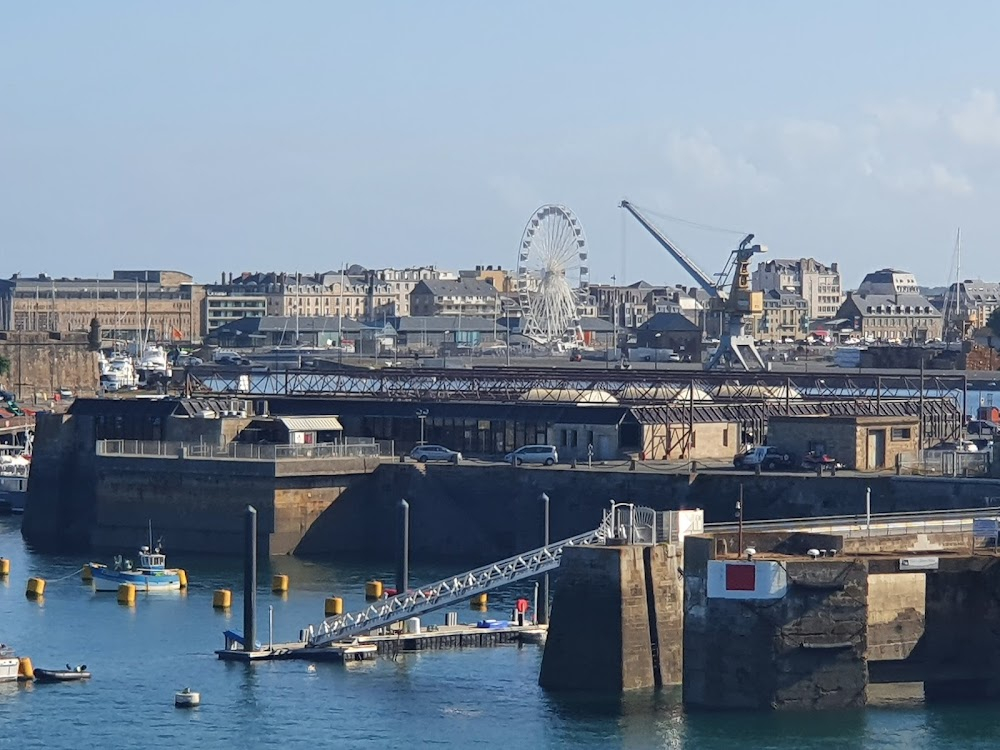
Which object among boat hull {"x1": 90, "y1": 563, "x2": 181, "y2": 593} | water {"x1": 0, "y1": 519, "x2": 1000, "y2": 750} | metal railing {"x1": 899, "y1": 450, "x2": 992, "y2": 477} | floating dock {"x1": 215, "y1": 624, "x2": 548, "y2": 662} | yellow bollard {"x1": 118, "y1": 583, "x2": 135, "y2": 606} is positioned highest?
metal railing {"x1": 899, "y1": 450, "x2": 992, "y2": 477}

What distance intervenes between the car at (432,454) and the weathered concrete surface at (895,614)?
30.5m

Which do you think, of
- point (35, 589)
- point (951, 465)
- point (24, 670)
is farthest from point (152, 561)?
point (951, 465)

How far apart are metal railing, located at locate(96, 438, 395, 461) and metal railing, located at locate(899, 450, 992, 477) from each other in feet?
57.7

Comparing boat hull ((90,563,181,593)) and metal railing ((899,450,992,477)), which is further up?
metal railing ((899,450,992,477))

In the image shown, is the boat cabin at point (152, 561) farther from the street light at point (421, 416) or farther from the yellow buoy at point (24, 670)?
the street light at point (421, 416)

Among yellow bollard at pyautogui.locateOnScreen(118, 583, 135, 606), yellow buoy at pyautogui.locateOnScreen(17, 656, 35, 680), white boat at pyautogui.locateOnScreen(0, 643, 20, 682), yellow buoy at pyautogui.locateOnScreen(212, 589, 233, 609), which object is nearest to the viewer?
white boat at pyautogui.locateOnScreen(0, 643, 20, 682)

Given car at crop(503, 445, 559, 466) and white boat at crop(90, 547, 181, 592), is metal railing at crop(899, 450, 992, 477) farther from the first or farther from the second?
white boat at crop(90, 547, 181, 592)

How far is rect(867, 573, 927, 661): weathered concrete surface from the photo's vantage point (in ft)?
157

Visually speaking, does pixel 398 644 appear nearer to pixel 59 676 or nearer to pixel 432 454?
pixel 59 676

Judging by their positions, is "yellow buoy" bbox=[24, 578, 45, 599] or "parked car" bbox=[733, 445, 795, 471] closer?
"yellow buoy" bbox=[24, 578, 45, 599]

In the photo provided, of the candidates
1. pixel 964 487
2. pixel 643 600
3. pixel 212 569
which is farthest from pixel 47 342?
pixel 643 600

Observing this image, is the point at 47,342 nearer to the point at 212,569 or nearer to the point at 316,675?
Answer: the point at 212,569

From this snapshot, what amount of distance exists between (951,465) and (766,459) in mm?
6787

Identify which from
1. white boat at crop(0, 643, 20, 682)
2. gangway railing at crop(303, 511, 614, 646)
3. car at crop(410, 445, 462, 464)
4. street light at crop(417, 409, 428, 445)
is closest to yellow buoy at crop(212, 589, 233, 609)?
gangway railing at crop(303, 511, 614, 646)
